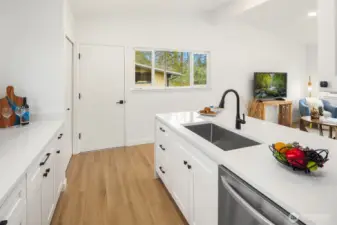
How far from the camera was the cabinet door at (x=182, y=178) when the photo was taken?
1.78 metres

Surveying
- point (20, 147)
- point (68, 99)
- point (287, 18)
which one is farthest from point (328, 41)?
point (287, 18)

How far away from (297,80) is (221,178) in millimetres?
6638

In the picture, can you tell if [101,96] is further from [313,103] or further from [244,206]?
[313,103]

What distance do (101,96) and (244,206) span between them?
3.58m

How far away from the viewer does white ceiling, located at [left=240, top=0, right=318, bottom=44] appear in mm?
4156

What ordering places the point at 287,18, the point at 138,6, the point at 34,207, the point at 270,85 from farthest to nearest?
1. the point at 270,85
2. the point at 287,18
3. the point at 138,6
4. the point at 34,207

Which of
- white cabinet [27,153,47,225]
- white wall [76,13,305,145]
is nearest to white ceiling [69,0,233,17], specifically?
white wall [76,13,305,145]

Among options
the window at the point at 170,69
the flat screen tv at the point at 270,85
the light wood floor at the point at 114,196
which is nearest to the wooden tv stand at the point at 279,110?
the flat screen tv at the point at 270,85

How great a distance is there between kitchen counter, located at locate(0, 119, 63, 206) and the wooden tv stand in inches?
187

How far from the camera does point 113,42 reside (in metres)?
4.07

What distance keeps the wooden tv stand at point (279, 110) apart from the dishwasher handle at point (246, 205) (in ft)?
15.9

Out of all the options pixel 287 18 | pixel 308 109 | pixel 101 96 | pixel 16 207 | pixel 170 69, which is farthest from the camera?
pixel 308 109

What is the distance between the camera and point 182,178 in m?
1.92

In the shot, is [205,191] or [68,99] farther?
[68,99]
